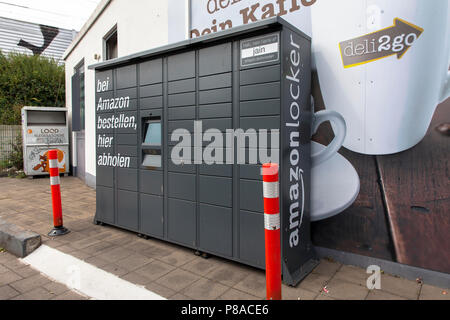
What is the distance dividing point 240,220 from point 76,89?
7.90 metres

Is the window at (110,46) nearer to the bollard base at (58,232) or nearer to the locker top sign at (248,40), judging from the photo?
the locker top sign at (248,40)

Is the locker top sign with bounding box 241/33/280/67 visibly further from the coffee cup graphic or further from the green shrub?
the green shrub

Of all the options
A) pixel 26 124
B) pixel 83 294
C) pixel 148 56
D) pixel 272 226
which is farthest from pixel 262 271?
pixel 26 124

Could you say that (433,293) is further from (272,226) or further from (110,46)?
(110,46)

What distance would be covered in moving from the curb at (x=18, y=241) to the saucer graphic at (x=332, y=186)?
A: 3.41m

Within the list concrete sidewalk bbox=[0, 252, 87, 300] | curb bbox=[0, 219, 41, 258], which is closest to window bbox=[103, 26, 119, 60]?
curb bbox=[0, 219, 41, 258]

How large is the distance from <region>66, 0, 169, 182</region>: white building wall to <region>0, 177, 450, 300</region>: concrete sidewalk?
11.3 feet

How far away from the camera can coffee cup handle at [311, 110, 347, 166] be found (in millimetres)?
3270

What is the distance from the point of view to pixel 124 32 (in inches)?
258

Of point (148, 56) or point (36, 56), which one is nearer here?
point (148, 56)

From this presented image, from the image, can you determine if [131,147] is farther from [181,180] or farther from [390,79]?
[390,79]

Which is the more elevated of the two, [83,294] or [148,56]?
[148,56]

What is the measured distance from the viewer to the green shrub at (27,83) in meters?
14.1

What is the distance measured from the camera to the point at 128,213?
4.37 meters
